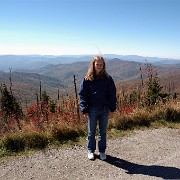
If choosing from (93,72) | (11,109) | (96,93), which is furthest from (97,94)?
(11,109)

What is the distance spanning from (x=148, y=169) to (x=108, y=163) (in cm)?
82

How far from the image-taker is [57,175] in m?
5.23

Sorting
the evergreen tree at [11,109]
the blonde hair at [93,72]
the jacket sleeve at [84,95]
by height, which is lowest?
the evergreen tree at [11,109]

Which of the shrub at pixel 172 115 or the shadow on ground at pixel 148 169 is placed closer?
the shadow on ground at pixel 148 169

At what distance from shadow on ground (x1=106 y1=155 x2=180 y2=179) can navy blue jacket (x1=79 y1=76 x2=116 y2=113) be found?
3.62ft

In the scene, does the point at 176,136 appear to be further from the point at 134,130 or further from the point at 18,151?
the point at 18,151

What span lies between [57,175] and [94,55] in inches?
98.9

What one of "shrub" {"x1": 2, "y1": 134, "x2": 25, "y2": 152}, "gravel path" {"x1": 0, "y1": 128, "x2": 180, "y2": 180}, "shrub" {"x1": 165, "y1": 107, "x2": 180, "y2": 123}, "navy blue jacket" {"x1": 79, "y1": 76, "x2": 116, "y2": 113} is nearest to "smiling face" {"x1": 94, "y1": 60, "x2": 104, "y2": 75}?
"navy blue jacket" {"x1": 79, "y1": 76, "x2": 116, "y2": 113}

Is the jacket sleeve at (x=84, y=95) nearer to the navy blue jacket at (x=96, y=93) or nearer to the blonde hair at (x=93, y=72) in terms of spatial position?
the navy blue jacket at (x=96, y=93)

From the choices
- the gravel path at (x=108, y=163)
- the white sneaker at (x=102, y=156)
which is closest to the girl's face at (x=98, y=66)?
the white sneaker at (x=102, y=156)

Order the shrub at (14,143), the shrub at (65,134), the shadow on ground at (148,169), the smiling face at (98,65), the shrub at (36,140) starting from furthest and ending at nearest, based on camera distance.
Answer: the shrub at (65,134) → the shrub at (36,140) → the shrub at (14,143) → the smiling face at (98,65) → the shadow on ground at (148,169)

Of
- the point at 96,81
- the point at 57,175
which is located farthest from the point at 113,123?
the point at 57,175

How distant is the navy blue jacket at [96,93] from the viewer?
5.88 m

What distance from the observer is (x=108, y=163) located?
5.82m
